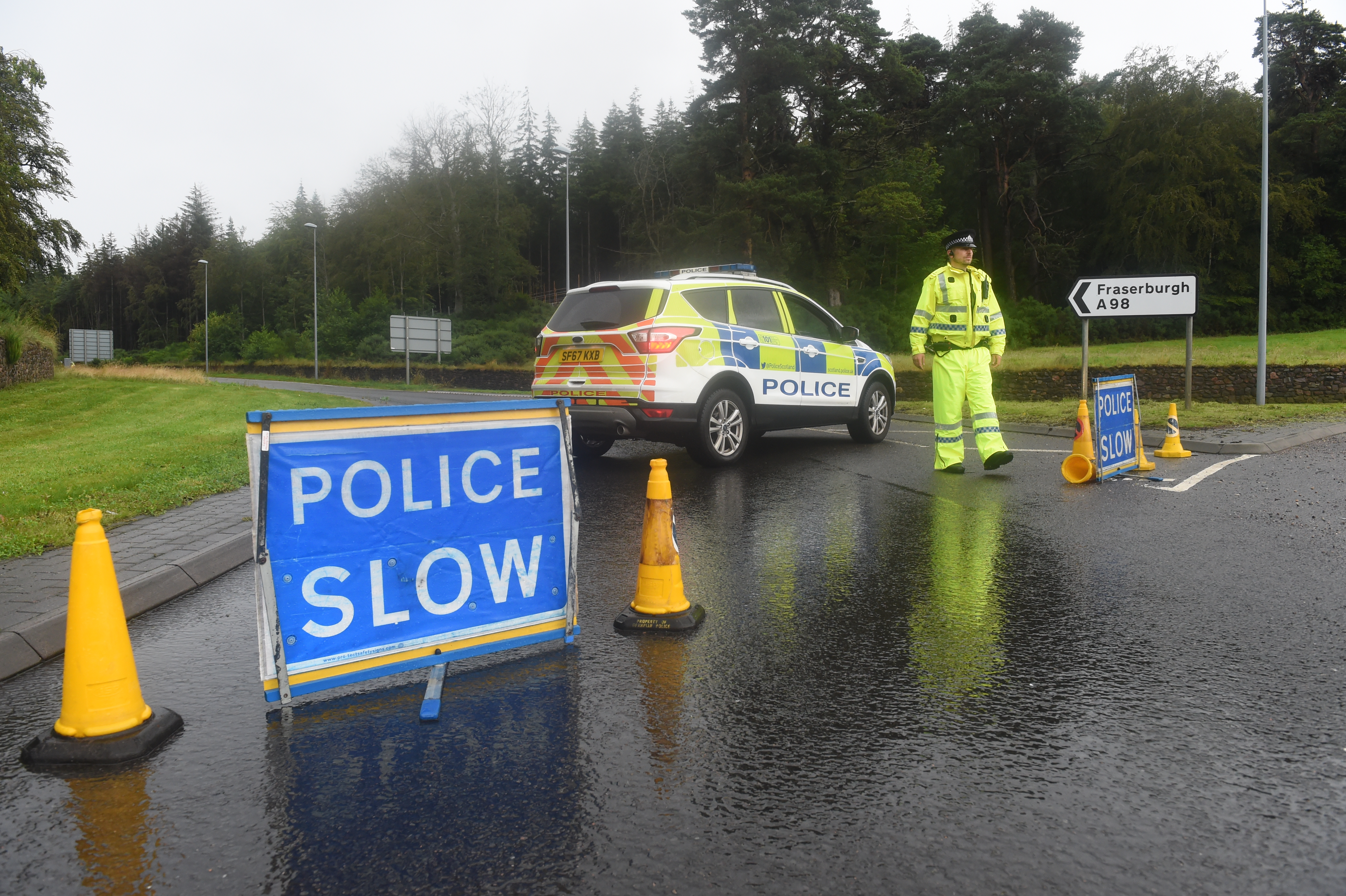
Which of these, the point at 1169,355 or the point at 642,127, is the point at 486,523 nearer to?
the point at 1169,355

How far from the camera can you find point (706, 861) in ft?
8.28

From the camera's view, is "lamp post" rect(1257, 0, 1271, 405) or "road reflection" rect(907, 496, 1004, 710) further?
"lamp post" rect(1257, 0, 1271, 405)

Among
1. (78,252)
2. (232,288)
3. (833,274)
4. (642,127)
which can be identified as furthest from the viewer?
(232,288)

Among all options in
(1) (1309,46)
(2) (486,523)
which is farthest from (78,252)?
(1) (1309,46)

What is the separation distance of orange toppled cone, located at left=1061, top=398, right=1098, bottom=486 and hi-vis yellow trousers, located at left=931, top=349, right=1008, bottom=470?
0.62 m

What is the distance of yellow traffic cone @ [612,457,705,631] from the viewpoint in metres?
4.62

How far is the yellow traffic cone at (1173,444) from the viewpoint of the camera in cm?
1134

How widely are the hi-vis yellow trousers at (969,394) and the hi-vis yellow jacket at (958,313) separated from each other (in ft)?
0.46

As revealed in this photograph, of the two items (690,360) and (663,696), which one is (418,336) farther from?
(663,696)

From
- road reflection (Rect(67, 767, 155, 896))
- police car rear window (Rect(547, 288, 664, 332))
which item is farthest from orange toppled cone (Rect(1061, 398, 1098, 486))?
road reflection (Rect(67, 767, 155, 896))

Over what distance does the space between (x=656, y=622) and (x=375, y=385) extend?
40418mm

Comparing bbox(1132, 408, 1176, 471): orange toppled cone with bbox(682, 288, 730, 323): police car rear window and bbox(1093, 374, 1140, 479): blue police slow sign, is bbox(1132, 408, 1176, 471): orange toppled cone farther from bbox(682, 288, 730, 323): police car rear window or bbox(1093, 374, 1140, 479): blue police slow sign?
bbox(682, 288, 730, 323): police car rear window

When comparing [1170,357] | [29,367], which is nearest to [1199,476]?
[1170,357]

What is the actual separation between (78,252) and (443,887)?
4124cm
